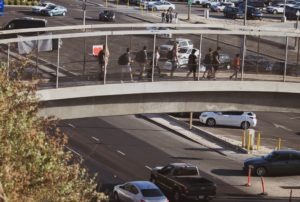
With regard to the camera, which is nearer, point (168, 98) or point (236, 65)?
point (168, 98)

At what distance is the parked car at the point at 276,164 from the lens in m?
29.9

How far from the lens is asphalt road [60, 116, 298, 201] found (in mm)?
28234

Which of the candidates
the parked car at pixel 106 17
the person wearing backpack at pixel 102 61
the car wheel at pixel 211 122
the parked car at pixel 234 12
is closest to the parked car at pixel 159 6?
the parked car at pixel 234 12

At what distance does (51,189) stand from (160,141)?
2481cm

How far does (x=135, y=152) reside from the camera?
32.5m

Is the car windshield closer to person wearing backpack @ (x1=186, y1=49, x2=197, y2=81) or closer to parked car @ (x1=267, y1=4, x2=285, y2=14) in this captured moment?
person wearing backpack @ (x1=186, y1=49, x2=197, y2=81)

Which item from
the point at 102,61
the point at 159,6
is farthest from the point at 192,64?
the point at 159,6

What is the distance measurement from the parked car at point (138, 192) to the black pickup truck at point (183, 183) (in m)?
1.38

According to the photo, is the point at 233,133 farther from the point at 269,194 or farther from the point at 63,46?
the point at 63,46

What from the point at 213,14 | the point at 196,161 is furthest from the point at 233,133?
the point at 213,14

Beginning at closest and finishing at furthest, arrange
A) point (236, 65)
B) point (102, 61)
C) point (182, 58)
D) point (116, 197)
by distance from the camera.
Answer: point (102, 61)
point (236, 65)
point (182, 58)
point (116, 197)

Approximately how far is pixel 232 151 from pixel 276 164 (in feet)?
13.1

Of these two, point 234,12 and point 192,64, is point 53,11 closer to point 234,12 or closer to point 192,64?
point 234,12

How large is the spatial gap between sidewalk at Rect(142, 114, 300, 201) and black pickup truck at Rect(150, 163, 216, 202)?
232 centimetres
